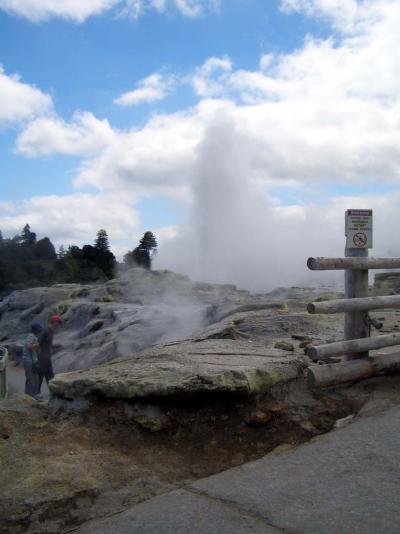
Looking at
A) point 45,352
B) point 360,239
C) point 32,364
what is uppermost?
point 360,239

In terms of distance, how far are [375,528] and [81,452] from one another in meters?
1.93

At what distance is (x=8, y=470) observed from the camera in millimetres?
3527

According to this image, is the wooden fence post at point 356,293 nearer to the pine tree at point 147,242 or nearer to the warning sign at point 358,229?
the warning sign at point 358,229

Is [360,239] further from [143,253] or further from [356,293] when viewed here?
[143,253]

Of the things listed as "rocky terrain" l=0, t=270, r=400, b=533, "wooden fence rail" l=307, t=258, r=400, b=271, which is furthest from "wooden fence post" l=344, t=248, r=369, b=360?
"rocky terrain" l=0, t=270, r=400, b=533

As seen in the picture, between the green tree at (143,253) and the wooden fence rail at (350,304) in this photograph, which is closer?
the wooden fence rail at (350,304)

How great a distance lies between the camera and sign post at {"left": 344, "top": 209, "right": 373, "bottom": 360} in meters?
5.32

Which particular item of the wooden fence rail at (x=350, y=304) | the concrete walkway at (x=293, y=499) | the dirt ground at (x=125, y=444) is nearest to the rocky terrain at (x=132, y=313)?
the wooden fence rail at (x=350, y=304)

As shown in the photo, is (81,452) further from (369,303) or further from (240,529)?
(369,303)

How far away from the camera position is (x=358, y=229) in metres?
5.36

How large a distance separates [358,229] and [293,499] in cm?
290

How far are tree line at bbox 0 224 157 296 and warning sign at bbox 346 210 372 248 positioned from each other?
35.9 meters

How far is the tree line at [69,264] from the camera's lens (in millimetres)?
42812

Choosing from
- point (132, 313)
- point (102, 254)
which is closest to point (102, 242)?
point (102, 254)
